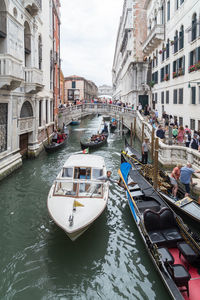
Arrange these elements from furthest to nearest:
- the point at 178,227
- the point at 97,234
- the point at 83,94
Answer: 1. the point at 83,94
2. the point at 97,234
3. the point at 178,227

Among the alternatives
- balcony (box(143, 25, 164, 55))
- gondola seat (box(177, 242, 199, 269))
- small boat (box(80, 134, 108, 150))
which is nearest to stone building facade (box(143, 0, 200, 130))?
balcony (box(143, 25, 164, 55))

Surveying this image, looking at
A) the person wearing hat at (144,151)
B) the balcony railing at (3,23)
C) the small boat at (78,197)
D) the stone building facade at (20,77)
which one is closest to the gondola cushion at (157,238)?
the small boat at (78,197)

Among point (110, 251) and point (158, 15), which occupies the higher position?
point (158, 15)

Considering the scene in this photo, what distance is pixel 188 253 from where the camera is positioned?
470cm

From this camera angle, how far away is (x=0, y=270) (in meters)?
5.00

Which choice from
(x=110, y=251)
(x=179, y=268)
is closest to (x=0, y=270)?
(x=110, y=251)

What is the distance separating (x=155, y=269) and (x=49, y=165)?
8.72 m

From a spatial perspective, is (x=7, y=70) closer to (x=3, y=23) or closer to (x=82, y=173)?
(x=3, y=23)

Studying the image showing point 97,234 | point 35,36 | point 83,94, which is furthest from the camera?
point 83,94

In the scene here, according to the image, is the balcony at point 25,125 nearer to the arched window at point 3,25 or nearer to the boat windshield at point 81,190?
the arched window at point 3,25

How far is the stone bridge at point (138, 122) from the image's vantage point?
10408 mm

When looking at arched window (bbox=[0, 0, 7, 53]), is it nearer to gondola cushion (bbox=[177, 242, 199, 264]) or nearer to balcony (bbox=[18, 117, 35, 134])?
balcony (bbox=[18, 117, 35, 134])

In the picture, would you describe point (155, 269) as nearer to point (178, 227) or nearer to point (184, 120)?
point (178, 227)

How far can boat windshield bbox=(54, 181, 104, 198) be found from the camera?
6.66 metres
